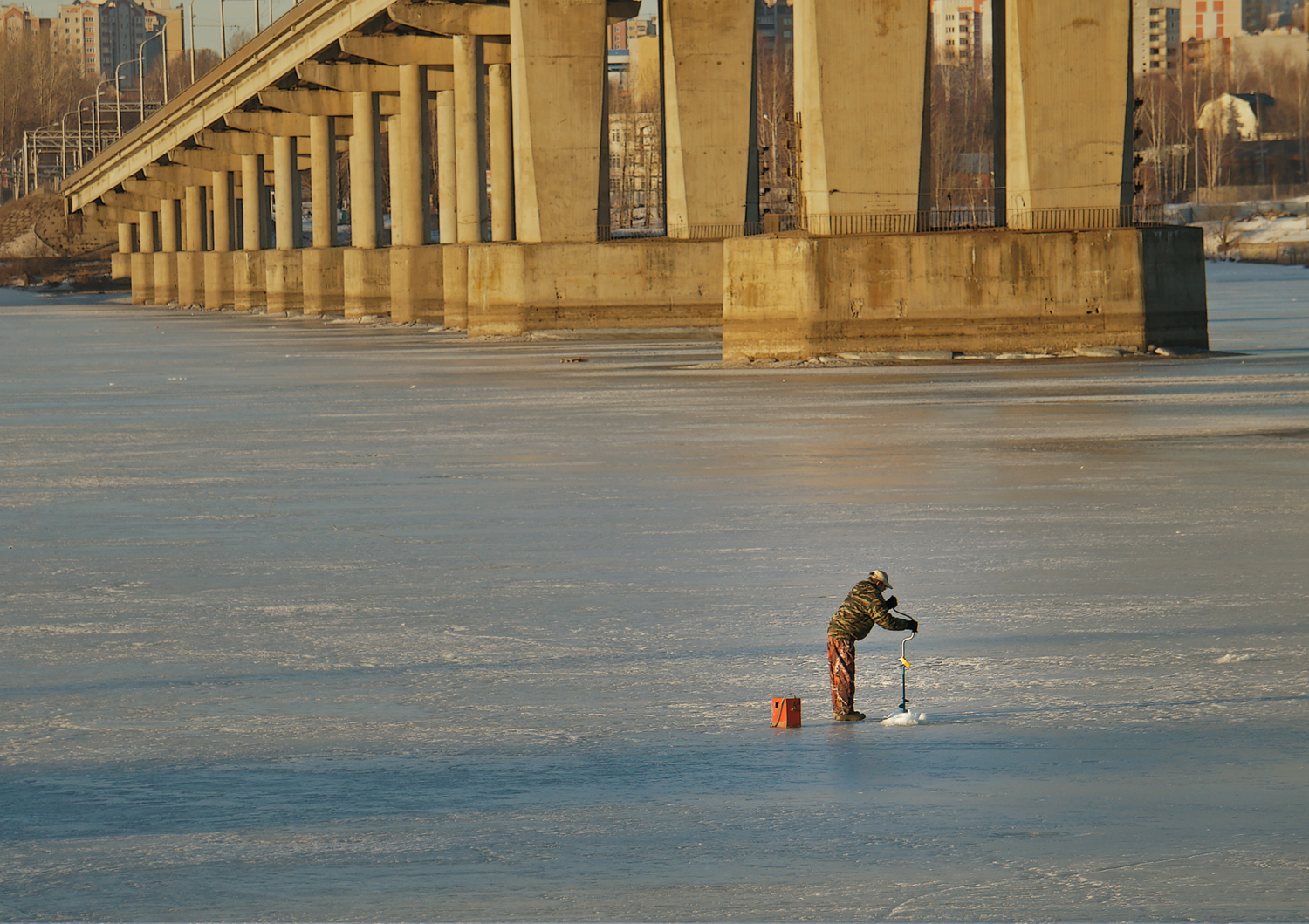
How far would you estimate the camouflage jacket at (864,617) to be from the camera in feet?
26.7

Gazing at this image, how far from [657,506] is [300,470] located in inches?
179

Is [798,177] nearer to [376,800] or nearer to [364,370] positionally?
[364,370]

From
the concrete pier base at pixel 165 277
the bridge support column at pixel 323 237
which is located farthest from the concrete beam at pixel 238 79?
the concrete pier base at pixel 165 277

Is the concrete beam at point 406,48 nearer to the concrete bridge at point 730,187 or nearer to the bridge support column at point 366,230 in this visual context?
the concrete bridge at point 730,187

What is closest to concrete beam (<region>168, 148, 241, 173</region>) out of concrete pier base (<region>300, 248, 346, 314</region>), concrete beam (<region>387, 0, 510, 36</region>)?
concrete pier base (<region>300, 248, 346, 314</region>)

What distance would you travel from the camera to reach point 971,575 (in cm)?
1195

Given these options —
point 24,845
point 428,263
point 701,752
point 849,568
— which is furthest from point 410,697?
point 428,263

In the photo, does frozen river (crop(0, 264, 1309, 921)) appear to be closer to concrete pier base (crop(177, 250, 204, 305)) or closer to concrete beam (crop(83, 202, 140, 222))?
concrete pier base (crop(177, 250, 204, 305))

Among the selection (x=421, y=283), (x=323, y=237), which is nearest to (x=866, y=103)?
(x=421, y=283)

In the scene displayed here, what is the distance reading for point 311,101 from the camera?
80.2 m

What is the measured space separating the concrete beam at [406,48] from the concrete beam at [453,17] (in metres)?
6.40

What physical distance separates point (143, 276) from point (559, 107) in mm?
73049

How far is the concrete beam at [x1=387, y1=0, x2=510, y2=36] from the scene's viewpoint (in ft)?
186

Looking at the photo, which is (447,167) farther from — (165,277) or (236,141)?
(165,277)
